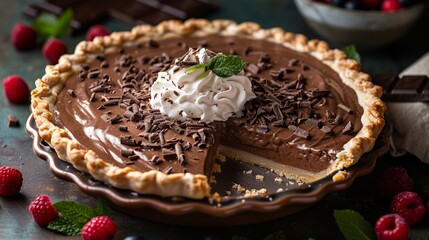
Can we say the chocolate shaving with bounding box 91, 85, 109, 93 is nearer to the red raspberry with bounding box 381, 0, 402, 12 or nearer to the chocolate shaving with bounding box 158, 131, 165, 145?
the chocolate shaving with bounding box 158, 131, 165, 145

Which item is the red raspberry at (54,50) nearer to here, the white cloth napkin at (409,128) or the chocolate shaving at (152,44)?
the chocolate shaving at (152,44)

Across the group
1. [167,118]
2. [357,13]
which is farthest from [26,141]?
[357,13]

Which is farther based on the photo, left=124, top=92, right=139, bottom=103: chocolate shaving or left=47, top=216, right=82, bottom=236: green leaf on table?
left=124, top=92, right=139, bottom=103: chocolate shaving

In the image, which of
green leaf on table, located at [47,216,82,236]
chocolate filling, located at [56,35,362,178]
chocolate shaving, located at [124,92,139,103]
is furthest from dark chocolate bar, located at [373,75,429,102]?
green leaf on table, located at [47,216,82,236]

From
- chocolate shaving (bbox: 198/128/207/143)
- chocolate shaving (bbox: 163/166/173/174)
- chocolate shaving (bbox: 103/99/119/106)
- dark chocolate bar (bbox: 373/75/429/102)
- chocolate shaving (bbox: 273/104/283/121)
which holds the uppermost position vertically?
chocolate shaving (bbox: 163/166/173/174)

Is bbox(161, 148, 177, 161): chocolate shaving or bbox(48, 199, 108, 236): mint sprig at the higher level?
bbox(161, 148, 177, 161): chocolate shaving

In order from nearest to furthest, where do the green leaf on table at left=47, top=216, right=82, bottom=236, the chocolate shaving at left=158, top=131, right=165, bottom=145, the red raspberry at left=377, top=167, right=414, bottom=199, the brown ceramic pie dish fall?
1. the brown ceramic pie dish
2. the green leaf on table at left=47, top=216, right=82, bottom=236
3. the chocolate shaving at left=158, top=131, right=165, bottom=145
4. the red raspberry at left=377, top=167, right=414, bottom=199

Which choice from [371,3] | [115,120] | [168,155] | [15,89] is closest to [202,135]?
[168,155]
